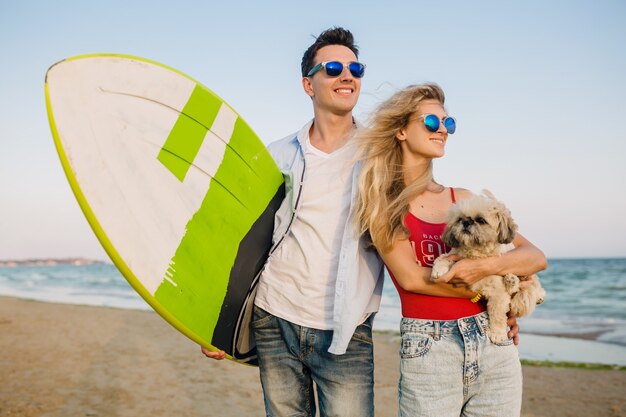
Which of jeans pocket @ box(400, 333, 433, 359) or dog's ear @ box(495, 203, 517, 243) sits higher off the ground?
dog's ear @ box(495, 203, 517, 243)

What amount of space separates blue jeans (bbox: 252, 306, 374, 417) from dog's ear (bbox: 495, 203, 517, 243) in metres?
0.80

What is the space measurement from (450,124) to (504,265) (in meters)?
0.74

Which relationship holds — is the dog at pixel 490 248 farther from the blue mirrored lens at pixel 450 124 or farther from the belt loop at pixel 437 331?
the blue mirrored lens at pixel 450 124

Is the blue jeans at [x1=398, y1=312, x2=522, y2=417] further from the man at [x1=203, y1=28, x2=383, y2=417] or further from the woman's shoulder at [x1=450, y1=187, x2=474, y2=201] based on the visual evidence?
the woman's shoulder at [x1=450, y1=187, x2=474, y2=201]

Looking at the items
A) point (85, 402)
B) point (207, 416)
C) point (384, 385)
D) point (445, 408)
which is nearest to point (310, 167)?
point (445, 408)

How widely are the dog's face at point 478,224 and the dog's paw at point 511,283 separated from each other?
18 centimetres

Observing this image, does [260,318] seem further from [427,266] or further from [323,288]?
[427,266]

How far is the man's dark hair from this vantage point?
9.91 ft

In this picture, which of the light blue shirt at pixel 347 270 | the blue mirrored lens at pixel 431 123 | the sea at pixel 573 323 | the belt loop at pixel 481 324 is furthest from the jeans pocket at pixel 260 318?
the sea at pixel 573 323

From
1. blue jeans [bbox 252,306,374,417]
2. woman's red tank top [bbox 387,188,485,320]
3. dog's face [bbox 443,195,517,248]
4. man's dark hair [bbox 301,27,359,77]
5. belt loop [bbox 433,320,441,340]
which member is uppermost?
man's dark hair [bbox 301,27,359,77]

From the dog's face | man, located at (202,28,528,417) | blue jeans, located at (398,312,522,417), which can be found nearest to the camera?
blue jeans, located at (398,312,522,417)

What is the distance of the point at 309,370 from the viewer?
8.70 feet

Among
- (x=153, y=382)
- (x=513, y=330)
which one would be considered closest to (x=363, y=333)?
(x=513, y=330)

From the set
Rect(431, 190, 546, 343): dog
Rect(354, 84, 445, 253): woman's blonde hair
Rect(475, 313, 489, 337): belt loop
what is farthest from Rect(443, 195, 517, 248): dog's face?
Rect(475, 313, 489, 337): belt loop
